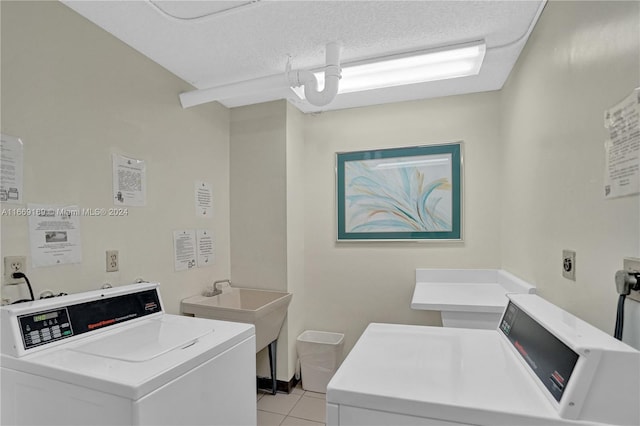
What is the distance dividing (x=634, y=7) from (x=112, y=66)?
89.9 inches

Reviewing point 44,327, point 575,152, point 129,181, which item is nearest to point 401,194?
point 575,152

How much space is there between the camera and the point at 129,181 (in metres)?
1.94

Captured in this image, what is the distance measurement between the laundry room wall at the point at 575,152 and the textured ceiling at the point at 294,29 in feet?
0.80

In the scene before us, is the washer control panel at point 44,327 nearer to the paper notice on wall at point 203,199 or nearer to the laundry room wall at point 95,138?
the laundry room wall at point 95,138

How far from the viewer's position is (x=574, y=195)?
1319 mm

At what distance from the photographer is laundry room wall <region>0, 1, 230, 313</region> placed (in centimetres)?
144

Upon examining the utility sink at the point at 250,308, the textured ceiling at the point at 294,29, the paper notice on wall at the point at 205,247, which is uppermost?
the textured ceiling at the point at 294,29

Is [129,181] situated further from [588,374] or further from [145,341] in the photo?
[588,374]

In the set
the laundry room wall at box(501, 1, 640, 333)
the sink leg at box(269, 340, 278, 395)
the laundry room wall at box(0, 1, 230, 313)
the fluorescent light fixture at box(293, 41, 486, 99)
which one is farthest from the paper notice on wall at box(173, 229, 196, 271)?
the laundry room wall at box(501, 1, 640, 333)

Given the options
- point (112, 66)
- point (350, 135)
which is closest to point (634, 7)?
point (350, 135)

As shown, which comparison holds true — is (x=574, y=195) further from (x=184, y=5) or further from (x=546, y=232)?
(x=184, y=5)

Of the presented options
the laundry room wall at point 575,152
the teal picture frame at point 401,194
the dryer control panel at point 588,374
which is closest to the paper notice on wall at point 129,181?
the teal picture frame at point 401,194

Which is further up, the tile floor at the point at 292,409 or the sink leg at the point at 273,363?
the sink leg at the point at 273,363

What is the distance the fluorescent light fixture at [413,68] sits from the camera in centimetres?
194
